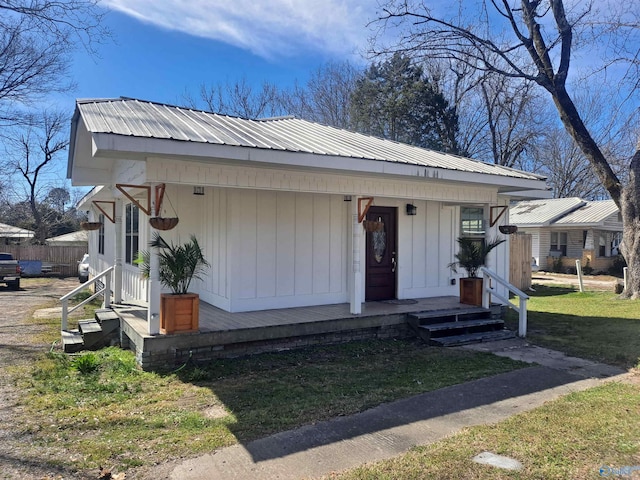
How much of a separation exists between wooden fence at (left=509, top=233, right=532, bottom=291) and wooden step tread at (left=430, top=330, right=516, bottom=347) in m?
7.31

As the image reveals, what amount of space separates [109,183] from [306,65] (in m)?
20.6

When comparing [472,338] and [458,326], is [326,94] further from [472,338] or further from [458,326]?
[472,338]

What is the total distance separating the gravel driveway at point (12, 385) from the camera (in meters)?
3.34

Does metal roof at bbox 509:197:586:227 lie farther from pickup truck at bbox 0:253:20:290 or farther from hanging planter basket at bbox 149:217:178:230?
pickup truck at bbox 0:253:20:290

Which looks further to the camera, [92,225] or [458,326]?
[92,225]

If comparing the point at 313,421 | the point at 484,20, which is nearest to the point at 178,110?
the point at 313,421

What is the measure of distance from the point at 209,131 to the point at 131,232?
4129 millimetres

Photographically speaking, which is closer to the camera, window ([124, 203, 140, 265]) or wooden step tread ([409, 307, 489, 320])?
wooden step tread ([409, 307, 489, 320])

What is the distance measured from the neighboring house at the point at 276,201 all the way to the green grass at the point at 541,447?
3.55 m

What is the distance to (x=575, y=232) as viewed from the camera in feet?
78.2

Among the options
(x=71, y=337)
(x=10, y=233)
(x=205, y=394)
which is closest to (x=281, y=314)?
(x=205, y=394)

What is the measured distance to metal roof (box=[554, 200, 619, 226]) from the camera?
22.7 metres

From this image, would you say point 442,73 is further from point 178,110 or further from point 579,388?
point 579,388

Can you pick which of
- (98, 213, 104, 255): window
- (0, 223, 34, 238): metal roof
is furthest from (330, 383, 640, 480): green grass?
(0, 223, 34, 238): metal roof
